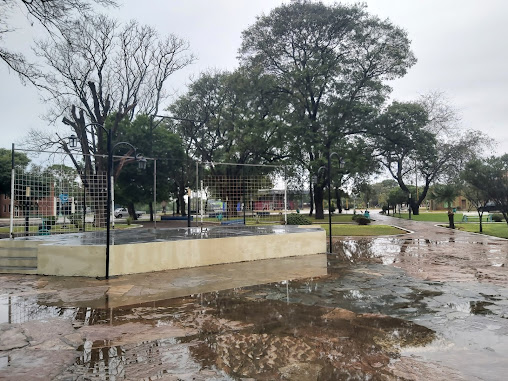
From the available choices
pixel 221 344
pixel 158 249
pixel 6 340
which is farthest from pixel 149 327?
pixel 158 249

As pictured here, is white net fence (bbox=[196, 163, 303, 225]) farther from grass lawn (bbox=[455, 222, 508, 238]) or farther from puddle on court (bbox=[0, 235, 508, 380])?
grass lawn (bbox=[455, 222, 508, 238])

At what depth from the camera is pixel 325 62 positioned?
29078 mm

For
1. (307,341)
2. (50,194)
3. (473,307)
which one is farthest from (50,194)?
(473,307)

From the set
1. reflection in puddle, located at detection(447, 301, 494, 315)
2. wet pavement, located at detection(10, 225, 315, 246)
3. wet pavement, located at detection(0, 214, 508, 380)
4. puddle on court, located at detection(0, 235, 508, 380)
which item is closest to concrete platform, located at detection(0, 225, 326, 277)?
wet pavement, located at detection(10, 225, 315, 246)

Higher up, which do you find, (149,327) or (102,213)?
(102,213)

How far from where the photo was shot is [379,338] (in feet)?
15.0

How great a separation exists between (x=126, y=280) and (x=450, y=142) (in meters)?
42.3

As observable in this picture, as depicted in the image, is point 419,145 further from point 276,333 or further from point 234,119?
point 276,333

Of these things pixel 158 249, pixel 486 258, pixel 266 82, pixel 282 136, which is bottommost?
pixel 486 258

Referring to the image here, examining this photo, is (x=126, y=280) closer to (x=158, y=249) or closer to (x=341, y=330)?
(x=158, y=249)

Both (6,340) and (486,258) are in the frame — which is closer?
(6,340)

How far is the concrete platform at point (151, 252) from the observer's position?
27.6ft

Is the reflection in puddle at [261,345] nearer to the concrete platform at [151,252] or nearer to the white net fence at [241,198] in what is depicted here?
the concrete platform at [151,252]

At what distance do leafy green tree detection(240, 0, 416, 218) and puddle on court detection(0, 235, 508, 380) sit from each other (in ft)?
75.1
